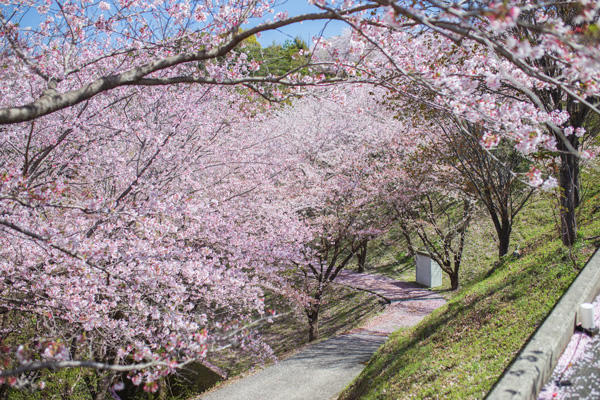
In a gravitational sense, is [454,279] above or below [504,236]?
below

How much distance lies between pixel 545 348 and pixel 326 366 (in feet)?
18.9

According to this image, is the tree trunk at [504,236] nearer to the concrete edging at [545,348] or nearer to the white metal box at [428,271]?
the white metal box at [428,271]

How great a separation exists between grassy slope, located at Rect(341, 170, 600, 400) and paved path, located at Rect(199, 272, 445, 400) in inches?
43.6

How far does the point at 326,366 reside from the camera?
29.3 feet

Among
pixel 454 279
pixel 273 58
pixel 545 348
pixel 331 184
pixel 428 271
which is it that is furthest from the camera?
pixel 428 271

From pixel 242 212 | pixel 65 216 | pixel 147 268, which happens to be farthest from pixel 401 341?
pixel 65 216

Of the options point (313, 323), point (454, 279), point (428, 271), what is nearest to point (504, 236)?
point (454, 279)

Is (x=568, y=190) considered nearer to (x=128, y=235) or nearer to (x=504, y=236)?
(x=504, y=236)

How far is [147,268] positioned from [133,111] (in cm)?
480

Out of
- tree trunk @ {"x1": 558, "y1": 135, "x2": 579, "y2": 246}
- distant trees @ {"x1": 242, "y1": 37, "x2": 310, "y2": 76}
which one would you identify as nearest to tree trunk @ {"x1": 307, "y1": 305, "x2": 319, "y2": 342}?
distant trees @ {"x1": 242, "y1": 37, "x2": 310, "y2": 76}

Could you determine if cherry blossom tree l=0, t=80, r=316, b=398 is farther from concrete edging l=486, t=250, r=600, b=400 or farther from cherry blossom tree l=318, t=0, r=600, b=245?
cherry blossom tree l=318, t=0, r=600, b=245

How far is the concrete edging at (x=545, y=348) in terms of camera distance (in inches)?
136

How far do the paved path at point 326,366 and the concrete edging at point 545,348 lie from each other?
4423 mm

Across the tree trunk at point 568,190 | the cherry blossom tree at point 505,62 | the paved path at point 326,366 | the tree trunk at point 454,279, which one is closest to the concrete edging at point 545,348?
the cherry blossom tree at point 505,62
